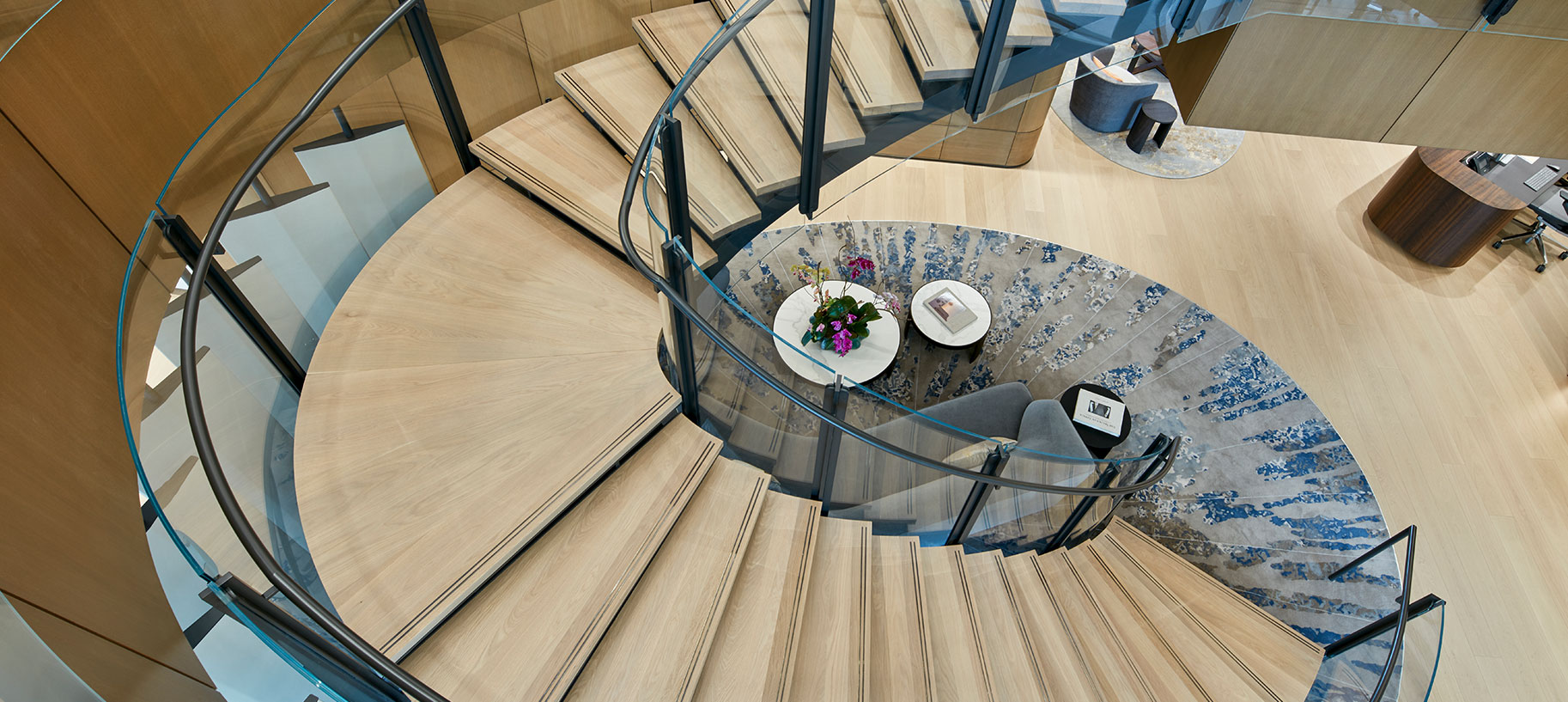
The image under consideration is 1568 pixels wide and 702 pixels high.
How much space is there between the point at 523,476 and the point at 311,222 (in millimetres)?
1235

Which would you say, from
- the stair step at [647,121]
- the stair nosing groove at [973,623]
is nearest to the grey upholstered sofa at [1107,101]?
the stair step at [647,121]

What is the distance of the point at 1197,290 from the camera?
5.90 meters

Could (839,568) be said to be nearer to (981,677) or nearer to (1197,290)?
(981,677)

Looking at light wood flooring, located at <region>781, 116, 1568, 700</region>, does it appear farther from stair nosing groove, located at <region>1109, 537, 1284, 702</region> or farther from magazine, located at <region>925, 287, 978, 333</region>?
stair nosing groove, located at <region>1109, 537, 1284, 702</region>

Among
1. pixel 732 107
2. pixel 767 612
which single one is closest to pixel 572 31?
pixel 732 107

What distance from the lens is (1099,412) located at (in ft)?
15.9

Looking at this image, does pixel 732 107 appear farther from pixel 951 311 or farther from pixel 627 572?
pixel 951 311

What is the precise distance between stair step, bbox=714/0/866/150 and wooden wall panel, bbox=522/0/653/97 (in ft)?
4.44

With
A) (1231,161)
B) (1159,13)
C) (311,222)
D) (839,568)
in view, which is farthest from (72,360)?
(1231,161)

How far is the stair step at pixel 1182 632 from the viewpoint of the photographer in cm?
356

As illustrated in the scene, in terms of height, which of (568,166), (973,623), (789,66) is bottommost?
(973,623)

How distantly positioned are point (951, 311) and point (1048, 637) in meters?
2.37

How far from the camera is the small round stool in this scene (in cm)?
684

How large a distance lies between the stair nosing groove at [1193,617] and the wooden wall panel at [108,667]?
4217 millimetres
